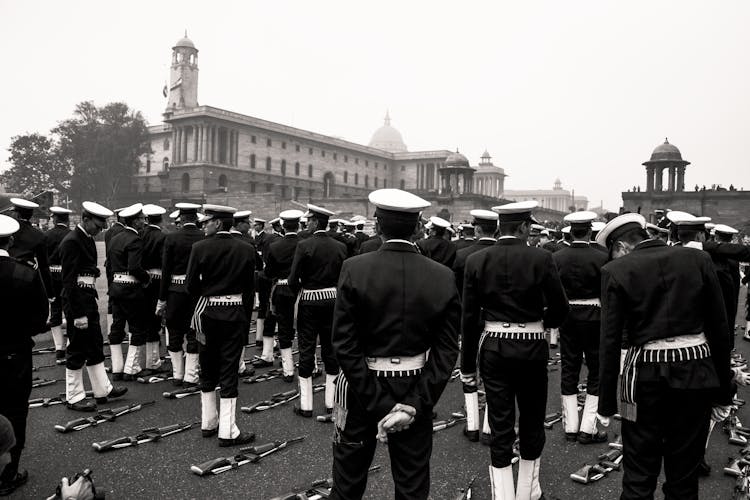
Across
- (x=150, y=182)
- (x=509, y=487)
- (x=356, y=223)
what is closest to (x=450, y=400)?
(x=509, y=487)

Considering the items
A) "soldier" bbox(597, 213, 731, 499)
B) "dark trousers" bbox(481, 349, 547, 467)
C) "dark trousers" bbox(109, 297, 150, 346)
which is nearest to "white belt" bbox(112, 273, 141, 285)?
"dark trousers" bbox(109, 297, 150, 346)

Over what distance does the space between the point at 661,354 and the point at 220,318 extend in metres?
4.42

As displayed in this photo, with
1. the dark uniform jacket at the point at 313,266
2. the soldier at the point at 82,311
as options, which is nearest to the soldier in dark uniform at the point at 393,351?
the dark uniform jacket at the point at 313,266

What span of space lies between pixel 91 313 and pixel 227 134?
218ft

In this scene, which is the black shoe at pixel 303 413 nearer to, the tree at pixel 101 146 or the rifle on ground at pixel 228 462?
the rifle on ground at pixel 228 462

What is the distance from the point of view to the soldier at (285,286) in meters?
8.81

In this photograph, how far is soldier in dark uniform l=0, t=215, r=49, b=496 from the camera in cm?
470

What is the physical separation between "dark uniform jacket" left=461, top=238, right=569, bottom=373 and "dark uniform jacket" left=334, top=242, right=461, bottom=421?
133 centimetres

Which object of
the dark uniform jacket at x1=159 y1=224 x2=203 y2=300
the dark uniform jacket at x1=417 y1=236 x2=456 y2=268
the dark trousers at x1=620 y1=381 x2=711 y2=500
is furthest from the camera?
the dark uniform jacket at x1=417 y1=236 x2=456 y2=268

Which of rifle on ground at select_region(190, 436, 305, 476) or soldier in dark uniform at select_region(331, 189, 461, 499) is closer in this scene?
soldier in dark uniform at select_region(331, 189, 461, 499)

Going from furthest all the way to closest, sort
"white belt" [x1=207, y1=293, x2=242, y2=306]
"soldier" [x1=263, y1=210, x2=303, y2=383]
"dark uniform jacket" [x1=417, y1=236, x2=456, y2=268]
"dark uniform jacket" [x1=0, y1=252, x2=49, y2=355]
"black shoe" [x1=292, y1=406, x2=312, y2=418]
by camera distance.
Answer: "dark uniform jacket" [x1=417, y1=236, x2=456, y2=268] → "soldier" [x1=263, y1=210, x2=303, y2=383] → "black shoe" [x1=292, y1=406, x2=312, y2=418] → "white belt" [x1=207, y1=293, x2=242, y2=306] → "dark uniform jacket" [x1=0, y1=252, x2=49, y2=355]

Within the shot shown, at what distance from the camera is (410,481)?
3.41 meters

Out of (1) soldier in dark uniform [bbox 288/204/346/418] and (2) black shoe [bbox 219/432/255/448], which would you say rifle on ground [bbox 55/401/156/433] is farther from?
(1) soldier in dark uniform [bbox 288/204/346/418]

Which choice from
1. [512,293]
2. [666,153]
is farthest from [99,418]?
[666,153]
